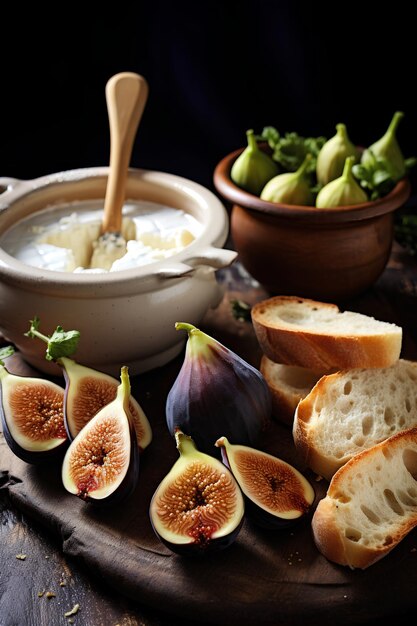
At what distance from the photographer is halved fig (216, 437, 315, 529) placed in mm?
1611

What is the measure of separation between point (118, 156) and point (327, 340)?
871mm

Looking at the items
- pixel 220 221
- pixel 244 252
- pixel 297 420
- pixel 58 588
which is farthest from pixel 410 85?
pixel 58 588

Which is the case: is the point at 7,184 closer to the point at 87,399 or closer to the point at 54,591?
the point at 87,399

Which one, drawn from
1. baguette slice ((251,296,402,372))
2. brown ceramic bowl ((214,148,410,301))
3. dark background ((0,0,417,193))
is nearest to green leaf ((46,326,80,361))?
Result: baguette slice ((251,296,402,372))

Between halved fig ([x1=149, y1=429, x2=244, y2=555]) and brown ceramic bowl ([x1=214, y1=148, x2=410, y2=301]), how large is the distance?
0.88 metres

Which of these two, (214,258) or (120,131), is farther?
(120,131)

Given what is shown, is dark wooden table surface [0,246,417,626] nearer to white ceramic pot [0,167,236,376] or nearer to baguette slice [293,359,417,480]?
baguette slice [293,359,417,480]

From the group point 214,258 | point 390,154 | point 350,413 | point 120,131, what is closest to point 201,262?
point 214,258

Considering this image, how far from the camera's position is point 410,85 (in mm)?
3039

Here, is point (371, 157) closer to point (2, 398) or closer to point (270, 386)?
point (270, 386)

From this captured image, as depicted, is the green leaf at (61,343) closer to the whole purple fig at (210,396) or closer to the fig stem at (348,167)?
the whole purple fig at (210,396)

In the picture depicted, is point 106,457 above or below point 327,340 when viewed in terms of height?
below

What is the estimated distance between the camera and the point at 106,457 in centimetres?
170

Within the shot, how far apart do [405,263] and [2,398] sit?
1502 millimetres
